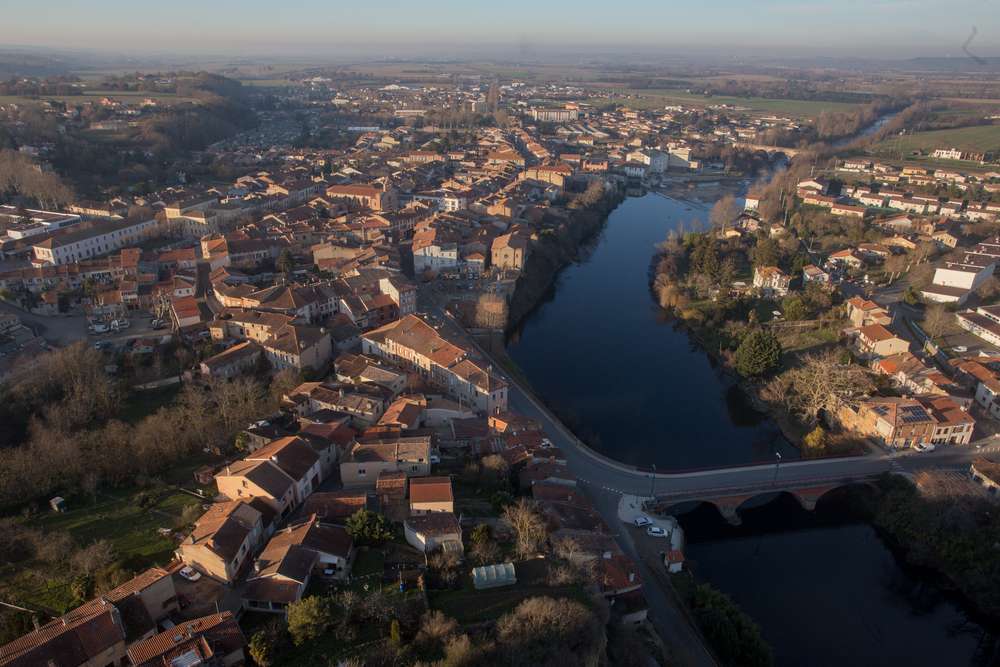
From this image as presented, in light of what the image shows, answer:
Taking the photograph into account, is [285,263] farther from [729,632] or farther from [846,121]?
[846,121]

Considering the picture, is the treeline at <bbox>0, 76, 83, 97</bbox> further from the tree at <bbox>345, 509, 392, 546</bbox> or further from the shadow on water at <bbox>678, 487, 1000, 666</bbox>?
the shadow on water at <bbox>678, 487, 1000, 666</bbox>

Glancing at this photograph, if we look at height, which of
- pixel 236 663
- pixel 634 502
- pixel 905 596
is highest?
pixel 236 663

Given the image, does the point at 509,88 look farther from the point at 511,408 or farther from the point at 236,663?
the point at 236,663

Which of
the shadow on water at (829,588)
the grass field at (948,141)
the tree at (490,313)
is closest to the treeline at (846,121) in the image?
the grass field at (948,141)

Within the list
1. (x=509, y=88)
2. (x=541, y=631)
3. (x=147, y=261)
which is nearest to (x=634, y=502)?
(x=541, y=631)

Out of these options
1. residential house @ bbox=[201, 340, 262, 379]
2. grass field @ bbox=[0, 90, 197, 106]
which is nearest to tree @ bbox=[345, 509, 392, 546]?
residential house @ bbox=[201, 340, 262, 379]

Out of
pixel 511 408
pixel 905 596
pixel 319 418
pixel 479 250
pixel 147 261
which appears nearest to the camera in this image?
pixel 905 596
